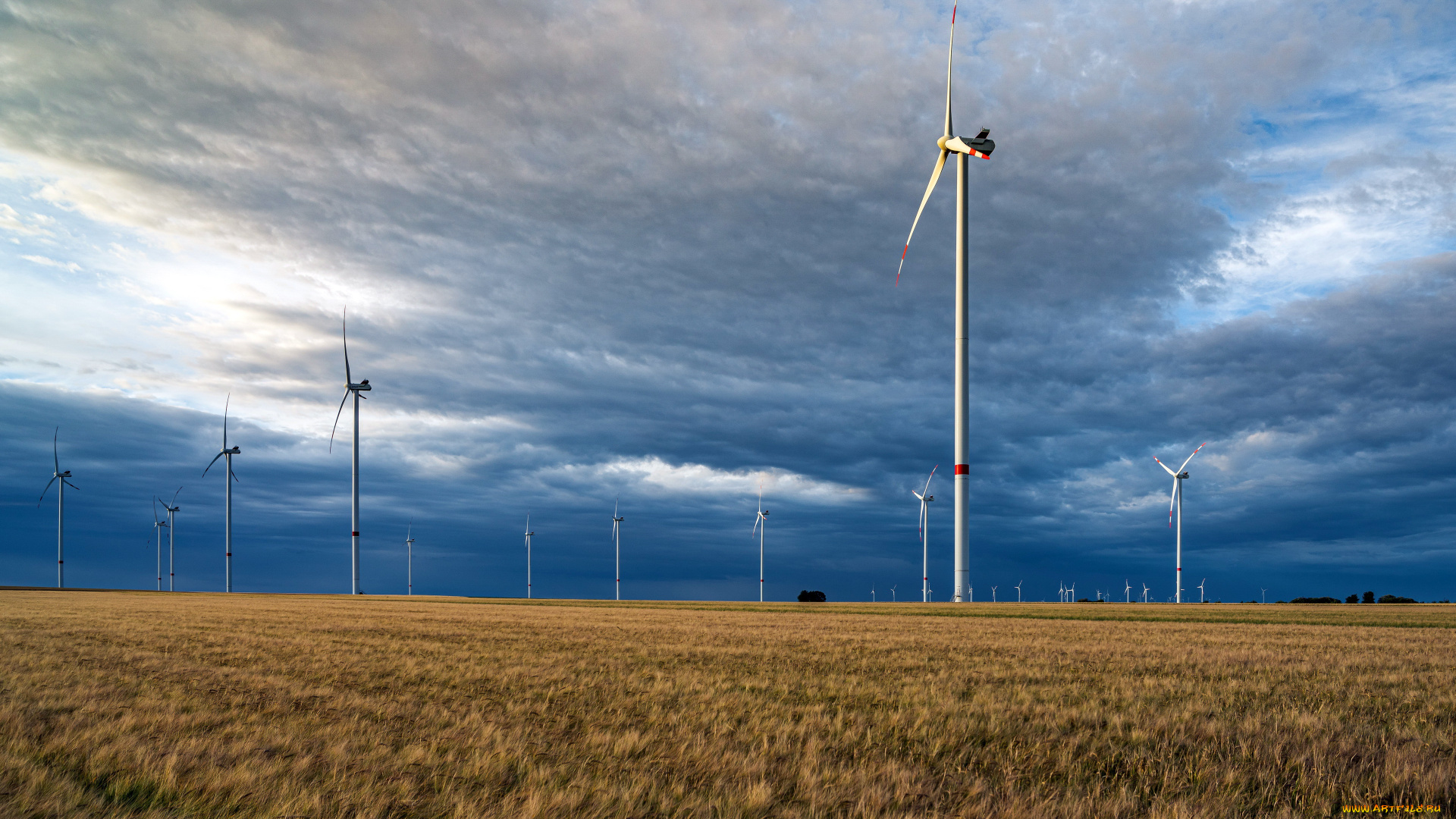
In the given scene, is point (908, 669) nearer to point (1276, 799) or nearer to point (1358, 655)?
point (1276, 799)

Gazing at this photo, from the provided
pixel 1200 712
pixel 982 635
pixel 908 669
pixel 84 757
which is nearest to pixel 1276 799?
pixel 1200 712

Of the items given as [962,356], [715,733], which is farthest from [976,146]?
[715,733]

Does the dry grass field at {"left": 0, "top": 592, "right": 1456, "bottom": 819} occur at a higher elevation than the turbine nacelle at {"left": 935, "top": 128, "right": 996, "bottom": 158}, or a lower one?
lower

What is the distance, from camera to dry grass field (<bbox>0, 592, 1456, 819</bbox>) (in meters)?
7.59

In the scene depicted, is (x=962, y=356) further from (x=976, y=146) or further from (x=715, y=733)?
(x=715, y=733)

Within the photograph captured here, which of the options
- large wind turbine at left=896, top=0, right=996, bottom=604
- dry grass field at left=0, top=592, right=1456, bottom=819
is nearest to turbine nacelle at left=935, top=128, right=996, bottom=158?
large wind turbine at left=896, top=0, right=996, bottom=604

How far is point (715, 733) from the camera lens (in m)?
10.5

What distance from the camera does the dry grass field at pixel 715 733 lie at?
24.9 feet

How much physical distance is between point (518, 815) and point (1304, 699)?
13.8m

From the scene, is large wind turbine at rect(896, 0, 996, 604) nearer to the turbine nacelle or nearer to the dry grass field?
the turbine nacelle

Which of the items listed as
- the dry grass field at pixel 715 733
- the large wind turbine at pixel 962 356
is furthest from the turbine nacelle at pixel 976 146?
the dry grass field at pixel 715 733

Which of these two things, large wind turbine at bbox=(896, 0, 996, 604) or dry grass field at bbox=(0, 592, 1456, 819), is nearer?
dry grass field at bbox=(0, 592, 1456, 819)

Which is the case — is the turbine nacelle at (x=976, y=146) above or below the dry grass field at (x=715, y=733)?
above

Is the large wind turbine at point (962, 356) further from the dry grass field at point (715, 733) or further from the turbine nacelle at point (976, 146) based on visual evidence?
the dry grass field at point (715, 733)
